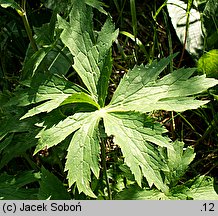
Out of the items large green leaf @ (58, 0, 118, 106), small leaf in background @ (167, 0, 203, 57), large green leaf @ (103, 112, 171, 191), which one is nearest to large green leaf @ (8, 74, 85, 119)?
large green leaf @ (58, 0, 118, 106)

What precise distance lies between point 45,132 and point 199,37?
0.95 meters

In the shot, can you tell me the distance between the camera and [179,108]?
1573mm

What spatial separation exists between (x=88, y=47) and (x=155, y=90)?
0.85 ft

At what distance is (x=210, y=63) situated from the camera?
204cm

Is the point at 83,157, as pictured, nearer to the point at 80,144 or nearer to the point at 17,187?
the point at 80,144

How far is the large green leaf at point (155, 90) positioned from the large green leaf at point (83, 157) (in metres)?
0.11

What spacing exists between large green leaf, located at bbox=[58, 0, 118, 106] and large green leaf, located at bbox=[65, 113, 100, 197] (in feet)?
0.43

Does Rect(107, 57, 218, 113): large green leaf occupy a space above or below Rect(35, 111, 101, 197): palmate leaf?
above

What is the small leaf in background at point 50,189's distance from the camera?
1.69 meters

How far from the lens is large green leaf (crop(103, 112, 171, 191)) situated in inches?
59.6

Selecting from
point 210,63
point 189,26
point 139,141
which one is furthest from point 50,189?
point 189,26

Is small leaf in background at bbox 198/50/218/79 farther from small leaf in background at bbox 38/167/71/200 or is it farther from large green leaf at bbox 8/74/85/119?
small leaf in background at bbox 38/167/71/200

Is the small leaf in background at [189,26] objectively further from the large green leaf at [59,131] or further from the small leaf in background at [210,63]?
the large green leaf at [59,131]

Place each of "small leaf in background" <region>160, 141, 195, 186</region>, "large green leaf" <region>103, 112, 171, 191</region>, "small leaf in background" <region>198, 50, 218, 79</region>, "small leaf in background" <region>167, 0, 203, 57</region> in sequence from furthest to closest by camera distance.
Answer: "small leaf in background" <region>167, 0, 203, 57</region> → "small leaf in background" <region>198, 50, 218, 79</region> → "small leaf in background" <region>160, 141, 195, 186</region> → "large green leaf" <region>103, 112, 171, 191</region>
